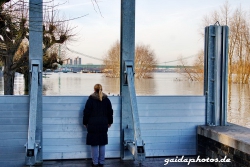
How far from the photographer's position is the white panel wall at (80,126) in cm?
518

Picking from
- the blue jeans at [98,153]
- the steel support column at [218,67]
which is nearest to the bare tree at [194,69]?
the steel support column at [218,67]

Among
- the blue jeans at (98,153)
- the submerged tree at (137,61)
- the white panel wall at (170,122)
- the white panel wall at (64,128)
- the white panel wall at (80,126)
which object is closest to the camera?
the blue jeans at (98,153)

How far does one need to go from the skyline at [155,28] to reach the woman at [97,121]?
1241 millimetres

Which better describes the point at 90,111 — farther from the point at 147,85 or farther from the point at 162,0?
the point at 162,0

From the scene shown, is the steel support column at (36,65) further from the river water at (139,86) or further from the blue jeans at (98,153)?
the blue jeans at (98,153)

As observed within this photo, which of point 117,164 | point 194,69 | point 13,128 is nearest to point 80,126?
point 117,164

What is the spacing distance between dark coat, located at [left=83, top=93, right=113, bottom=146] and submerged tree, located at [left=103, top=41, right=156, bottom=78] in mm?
1024

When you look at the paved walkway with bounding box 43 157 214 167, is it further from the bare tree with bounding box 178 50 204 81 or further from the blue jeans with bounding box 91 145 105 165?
the bare tree with bounding box 178 50 204 81

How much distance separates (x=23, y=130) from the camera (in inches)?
205

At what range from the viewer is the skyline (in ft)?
18.6

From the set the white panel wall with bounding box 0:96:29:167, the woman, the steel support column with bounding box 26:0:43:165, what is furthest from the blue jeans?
the white panel wall with bounding box 0:96:29:167

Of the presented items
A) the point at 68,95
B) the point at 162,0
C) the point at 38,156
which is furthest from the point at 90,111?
the point at 162,0

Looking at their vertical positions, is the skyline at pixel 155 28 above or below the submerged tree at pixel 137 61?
above

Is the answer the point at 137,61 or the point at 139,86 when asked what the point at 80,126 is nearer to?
the point at 139,86
